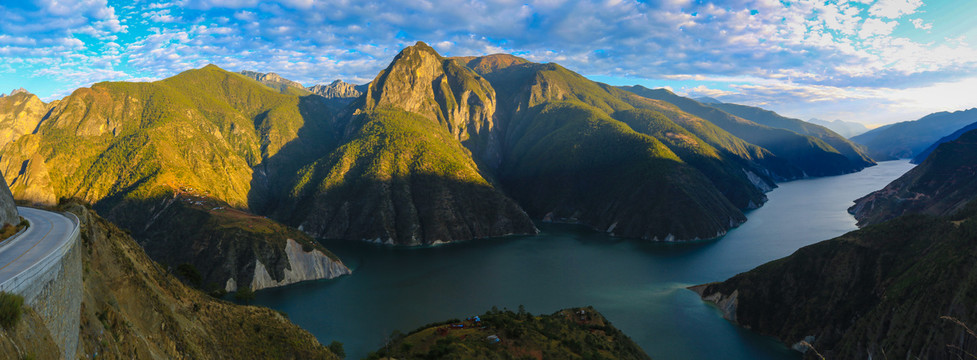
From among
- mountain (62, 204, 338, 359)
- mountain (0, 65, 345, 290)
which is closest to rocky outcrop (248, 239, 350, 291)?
mountain (0, 65, 345, 290)

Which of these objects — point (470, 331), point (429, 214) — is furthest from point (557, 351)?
point (429, 214)

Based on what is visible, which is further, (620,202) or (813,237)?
(620,202)

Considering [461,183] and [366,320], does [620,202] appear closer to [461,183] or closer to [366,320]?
[461,183]

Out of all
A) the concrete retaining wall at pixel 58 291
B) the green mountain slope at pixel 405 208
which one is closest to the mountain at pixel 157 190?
the green mountain slope at pixel 405 208

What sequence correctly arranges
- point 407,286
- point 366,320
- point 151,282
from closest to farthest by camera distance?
1. point 151,282
2. point 366,320
3. point 407,286

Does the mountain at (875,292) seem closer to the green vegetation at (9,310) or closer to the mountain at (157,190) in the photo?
the green vegetation at (9,310)

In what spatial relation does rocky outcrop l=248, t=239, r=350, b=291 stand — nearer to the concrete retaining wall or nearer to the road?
the road
